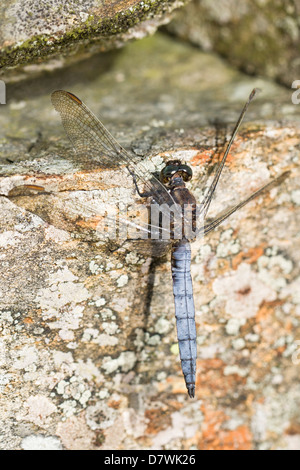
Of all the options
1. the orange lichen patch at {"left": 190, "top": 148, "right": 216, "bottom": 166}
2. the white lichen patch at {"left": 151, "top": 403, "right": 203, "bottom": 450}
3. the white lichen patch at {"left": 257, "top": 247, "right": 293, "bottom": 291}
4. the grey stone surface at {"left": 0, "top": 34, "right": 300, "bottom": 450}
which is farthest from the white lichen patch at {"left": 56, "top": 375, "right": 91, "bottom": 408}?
the orange lichen patch at {"left": 190, "top": 148, "right": 216, "bottom": 166}

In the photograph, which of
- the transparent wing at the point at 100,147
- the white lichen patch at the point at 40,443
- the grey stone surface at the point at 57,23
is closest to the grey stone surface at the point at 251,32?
the grey stone surface at the point at 57,23

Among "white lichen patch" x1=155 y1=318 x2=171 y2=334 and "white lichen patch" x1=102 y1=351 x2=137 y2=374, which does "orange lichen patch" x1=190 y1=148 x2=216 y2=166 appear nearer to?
"white lichen patch" x1=155 y1=318 x2=171 y2=334

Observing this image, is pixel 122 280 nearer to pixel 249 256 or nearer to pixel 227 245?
pixel 227 245

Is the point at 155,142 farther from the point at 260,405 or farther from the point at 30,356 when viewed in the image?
the point at 260,405

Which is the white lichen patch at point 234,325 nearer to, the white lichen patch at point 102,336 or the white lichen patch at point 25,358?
the white lichen patch at point 102,336

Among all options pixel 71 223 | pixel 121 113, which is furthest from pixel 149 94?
pixel 71 223

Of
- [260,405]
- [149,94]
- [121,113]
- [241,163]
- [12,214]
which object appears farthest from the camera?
[149,94]
